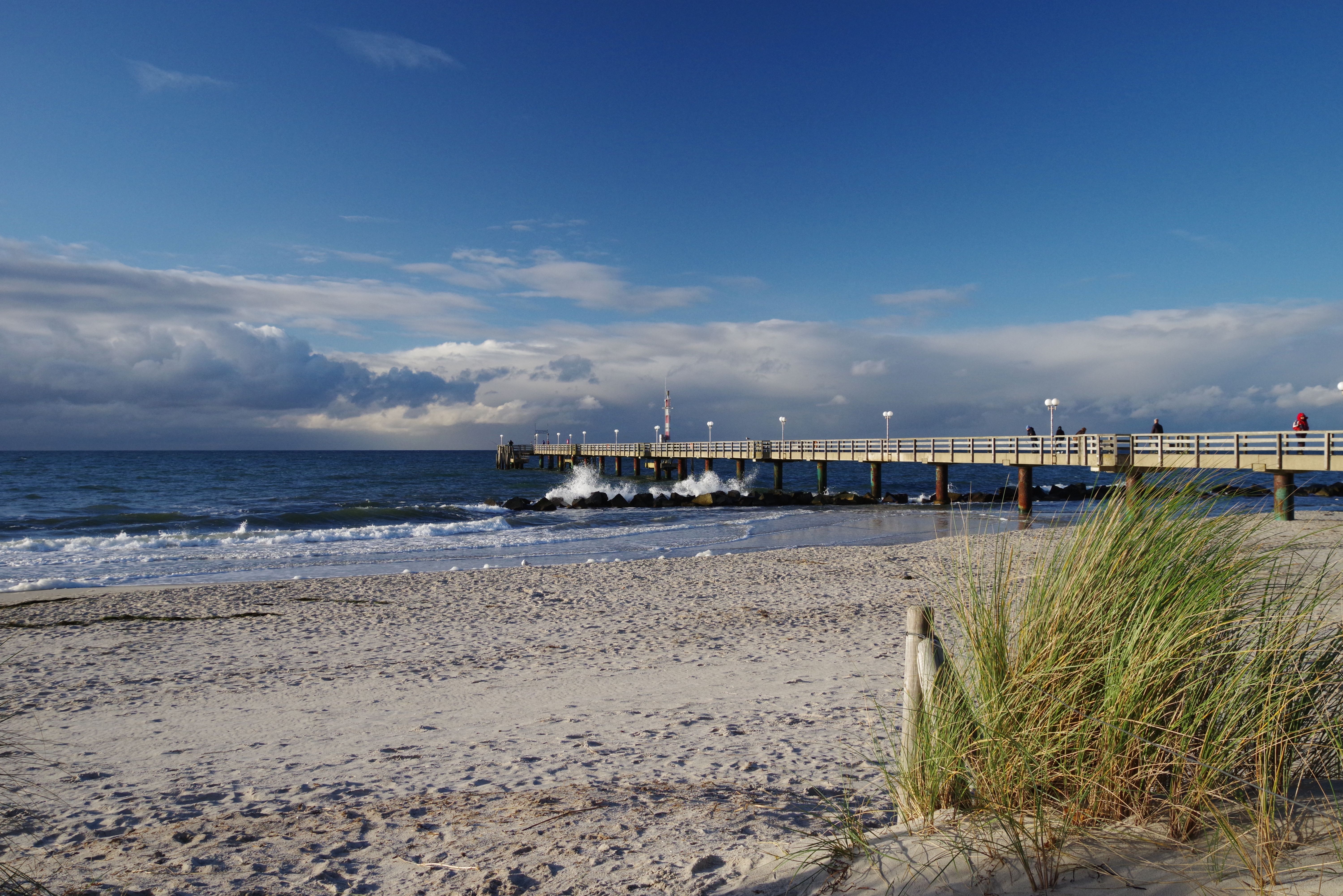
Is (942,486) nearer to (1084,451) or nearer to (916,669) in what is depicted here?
(1084,451)

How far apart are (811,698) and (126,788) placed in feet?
15.4

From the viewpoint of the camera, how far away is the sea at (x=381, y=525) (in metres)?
17.1

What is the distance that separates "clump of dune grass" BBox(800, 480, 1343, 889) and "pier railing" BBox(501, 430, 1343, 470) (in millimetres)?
1082

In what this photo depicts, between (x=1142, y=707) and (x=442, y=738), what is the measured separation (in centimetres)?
441

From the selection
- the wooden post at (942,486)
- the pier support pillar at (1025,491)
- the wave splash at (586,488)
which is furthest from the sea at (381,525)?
the pier support pillar at (1025,491)

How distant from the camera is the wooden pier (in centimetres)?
2061

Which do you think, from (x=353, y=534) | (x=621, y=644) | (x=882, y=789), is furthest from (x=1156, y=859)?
(x=353, y=534)

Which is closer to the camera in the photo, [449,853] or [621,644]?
[449,853]

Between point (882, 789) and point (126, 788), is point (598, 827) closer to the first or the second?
point (882, 789)

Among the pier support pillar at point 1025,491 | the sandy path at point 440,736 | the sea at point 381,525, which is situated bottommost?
the sea at point 381,525

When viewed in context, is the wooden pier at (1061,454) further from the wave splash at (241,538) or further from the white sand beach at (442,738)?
the wave splash at (241,538)

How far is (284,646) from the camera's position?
29.3 feet

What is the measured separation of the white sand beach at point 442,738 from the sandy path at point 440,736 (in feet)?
0.08

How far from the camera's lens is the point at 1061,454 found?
89.6ft
